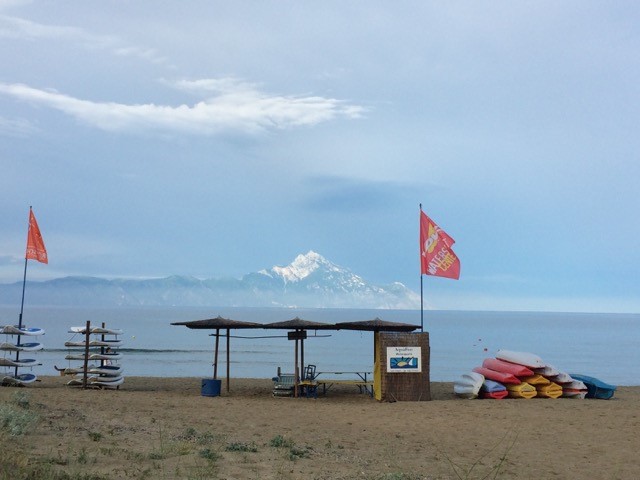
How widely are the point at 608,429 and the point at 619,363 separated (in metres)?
41.9

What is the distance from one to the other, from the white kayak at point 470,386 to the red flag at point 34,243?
1325 centimetres

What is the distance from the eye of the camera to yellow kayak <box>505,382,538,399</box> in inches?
676

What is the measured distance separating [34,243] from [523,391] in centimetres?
1522

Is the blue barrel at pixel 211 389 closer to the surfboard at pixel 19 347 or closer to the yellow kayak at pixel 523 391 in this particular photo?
the surfboard at pixel 19 347

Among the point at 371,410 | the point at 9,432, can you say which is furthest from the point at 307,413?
the point at 9,432

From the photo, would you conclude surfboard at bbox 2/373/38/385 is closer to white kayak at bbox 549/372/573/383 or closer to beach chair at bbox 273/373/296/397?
beach chair at bbox 273/373/296/397

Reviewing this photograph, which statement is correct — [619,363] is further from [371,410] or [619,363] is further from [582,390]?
[371,410]

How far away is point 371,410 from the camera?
49.0ft

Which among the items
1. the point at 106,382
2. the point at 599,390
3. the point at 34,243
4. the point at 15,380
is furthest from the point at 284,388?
the point at 34,243

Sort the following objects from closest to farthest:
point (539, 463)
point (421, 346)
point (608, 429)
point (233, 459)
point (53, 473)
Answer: point (53, 473) < point (233, 459) < point (539, 463) < point (608, 429) < point (421, 346)

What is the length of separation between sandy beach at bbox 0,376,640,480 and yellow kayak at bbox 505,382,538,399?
1.05ft

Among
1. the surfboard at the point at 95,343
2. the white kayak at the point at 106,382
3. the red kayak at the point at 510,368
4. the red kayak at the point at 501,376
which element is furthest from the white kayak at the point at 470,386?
the surfboard at the point at 95,343

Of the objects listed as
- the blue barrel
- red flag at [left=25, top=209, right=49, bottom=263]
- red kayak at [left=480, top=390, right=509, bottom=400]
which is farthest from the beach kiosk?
red flag at [left=25, top=209, right=49, bottom=263]

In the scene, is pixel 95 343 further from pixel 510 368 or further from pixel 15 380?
pixel 510 368
